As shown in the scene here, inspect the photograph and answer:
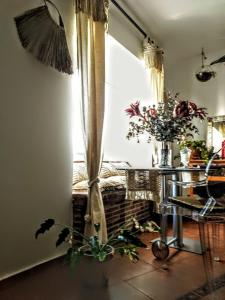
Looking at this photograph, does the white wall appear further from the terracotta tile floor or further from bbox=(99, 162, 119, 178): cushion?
bbox=(99, 162, 119, 178): cushion

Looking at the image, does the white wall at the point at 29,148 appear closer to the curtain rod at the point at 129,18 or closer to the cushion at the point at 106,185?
the cushion at the point at 106,185

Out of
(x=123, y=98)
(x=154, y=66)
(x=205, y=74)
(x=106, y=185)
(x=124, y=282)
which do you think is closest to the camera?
(x=124, y=282)

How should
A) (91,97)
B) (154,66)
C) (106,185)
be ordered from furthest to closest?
1. (154,66)
2. (106,185)
3. (91,97)

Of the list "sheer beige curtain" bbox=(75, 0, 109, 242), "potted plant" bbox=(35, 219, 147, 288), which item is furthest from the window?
"potted plant" bbox=(35, 219, 147, 288)

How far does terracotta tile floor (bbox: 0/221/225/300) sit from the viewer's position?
1644mm

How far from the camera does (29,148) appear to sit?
2.02 metres

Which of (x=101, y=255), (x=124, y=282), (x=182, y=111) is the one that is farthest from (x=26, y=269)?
(x=182, y=111)

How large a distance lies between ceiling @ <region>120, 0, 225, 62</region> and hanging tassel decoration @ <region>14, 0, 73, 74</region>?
135 cm

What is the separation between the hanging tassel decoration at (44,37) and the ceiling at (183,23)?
1.35 metres

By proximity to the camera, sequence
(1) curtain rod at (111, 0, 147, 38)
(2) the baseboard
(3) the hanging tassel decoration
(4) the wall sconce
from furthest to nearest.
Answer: (4) the wall sconce, (1) curtain rod at (111, 0, 147, 38), (3) the hanging tassel decoration, (2) the baseboard

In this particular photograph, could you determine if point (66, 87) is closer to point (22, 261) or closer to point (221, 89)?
point (22, 261)

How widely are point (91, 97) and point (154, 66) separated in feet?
6.37

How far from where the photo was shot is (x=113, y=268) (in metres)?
2.07

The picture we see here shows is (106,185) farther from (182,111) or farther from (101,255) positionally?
(101,255)
